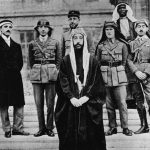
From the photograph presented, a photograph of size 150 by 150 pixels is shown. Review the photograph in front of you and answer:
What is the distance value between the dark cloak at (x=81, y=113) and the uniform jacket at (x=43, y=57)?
74 cm

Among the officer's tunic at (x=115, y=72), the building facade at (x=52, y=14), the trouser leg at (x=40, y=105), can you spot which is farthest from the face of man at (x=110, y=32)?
the building facade at (x=52, y=14)

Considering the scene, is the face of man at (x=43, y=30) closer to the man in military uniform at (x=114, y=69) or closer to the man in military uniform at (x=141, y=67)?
the man in military uniform at (x=114, y=69)

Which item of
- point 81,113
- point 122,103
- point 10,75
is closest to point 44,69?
point 10,75

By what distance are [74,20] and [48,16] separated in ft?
17.0

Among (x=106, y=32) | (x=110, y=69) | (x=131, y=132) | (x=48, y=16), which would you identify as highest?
(x=48, y=16)

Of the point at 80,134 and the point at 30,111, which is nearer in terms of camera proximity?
the point at 80,134

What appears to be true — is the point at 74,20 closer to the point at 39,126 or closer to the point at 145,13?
the point at 39,126

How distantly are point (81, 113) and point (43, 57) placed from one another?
4.42 ft

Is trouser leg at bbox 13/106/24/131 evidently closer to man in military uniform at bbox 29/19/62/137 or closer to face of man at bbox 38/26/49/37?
man in military uniform at bbox 29/19/62/137

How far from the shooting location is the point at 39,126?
688cm

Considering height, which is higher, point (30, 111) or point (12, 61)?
point (12, 61)

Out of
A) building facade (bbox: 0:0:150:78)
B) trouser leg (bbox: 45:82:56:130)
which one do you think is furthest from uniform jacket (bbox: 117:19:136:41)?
building facade (bbox: 0:0:150:78)

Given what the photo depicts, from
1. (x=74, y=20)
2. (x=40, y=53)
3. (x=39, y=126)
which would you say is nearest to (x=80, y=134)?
(x=39, y=126)

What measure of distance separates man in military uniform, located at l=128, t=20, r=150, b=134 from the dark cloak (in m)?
0.99
